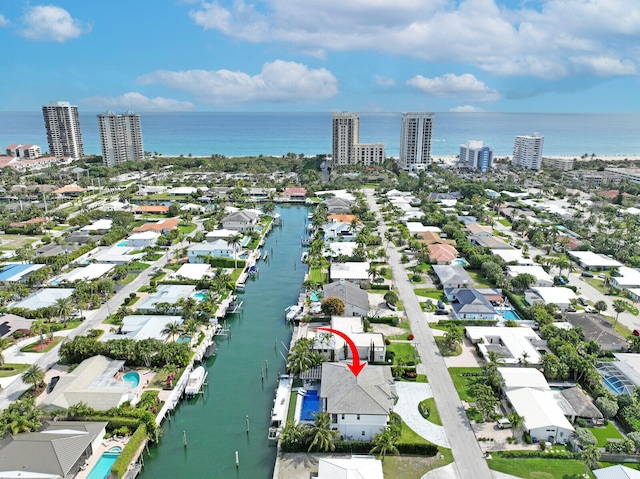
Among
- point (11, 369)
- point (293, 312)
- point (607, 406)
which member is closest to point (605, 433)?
point (607, 406)

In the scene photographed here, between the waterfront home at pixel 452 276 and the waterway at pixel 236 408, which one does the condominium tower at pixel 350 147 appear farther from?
the waterway at pixel 236 408

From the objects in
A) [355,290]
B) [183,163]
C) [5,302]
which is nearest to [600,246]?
[355,290]

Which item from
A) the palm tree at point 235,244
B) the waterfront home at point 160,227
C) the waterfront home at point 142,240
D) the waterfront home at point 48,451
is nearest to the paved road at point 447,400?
the palm tree at point 235,244

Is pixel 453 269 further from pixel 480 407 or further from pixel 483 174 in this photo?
pixel 483 174

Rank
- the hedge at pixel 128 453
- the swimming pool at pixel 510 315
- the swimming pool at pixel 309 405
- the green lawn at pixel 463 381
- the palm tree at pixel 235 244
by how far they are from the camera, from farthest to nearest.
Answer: the palm tree at pixel 235 244 → the swimming pool at pixel 510 315 → the green lawn at pixel 463 381 → the swimming pool at pixel 309 405 → the hedge at pixel 128 453

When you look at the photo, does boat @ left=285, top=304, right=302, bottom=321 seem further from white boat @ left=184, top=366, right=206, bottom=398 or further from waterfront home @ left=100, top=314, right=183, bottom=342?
white boat @ left=184, top=366, right=206, bottom=398
